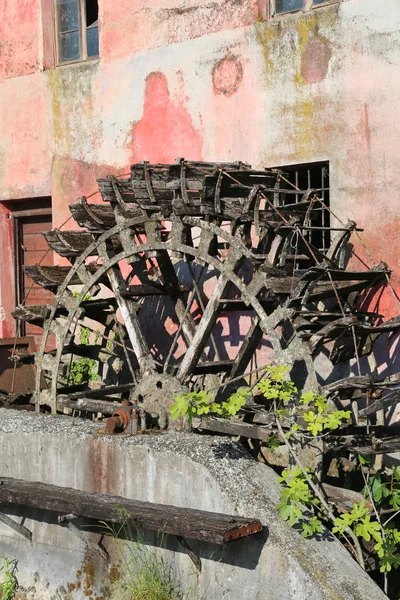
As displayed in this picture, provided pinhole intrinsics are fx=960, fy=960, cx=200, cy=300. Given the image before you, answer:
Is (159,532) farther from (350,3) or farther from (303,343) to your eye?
(350,3)

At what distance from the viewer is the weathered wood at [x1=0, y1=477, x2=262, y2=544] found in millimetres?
5672

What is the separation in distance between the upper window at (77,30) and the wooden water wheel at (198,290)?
2249mm

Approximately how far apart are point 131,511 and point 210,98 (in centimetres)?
442

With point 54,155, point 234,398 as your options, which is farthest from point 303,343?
point 54,155

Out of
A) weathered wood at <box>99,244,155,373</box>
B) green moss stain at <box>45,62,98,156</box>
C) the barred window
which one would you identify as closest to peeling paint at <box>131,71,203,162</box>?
green moss stain at <box>45,62,98,156</box>

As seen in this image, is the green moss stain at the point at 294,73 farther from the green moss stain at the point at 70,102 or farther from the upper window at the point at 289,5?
the green moss stain at the point at 70,102

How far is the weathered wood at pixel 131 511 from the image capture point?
18.6 ft

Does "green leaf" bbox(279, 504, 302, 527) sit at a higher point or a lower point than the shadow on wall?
higher

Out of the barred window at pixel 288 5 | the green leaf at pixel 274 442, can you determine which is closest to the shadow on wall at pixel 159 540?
the green leaf at pixel 274 442

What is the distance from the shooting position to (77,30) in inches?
407

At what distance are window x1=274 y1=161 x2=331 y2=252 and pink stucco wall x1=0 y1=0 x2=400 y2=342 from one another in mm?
162

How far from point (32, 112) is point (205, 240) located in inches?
149

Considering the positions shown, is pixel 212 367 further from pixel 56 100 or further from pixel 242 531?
pixel 56 100

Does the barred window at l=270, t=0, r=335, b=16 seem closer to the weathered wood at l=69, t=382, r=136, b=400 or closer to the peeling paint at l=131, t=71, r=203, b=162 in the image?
the peeling paint at l=131, t=71, r=203, b=162
